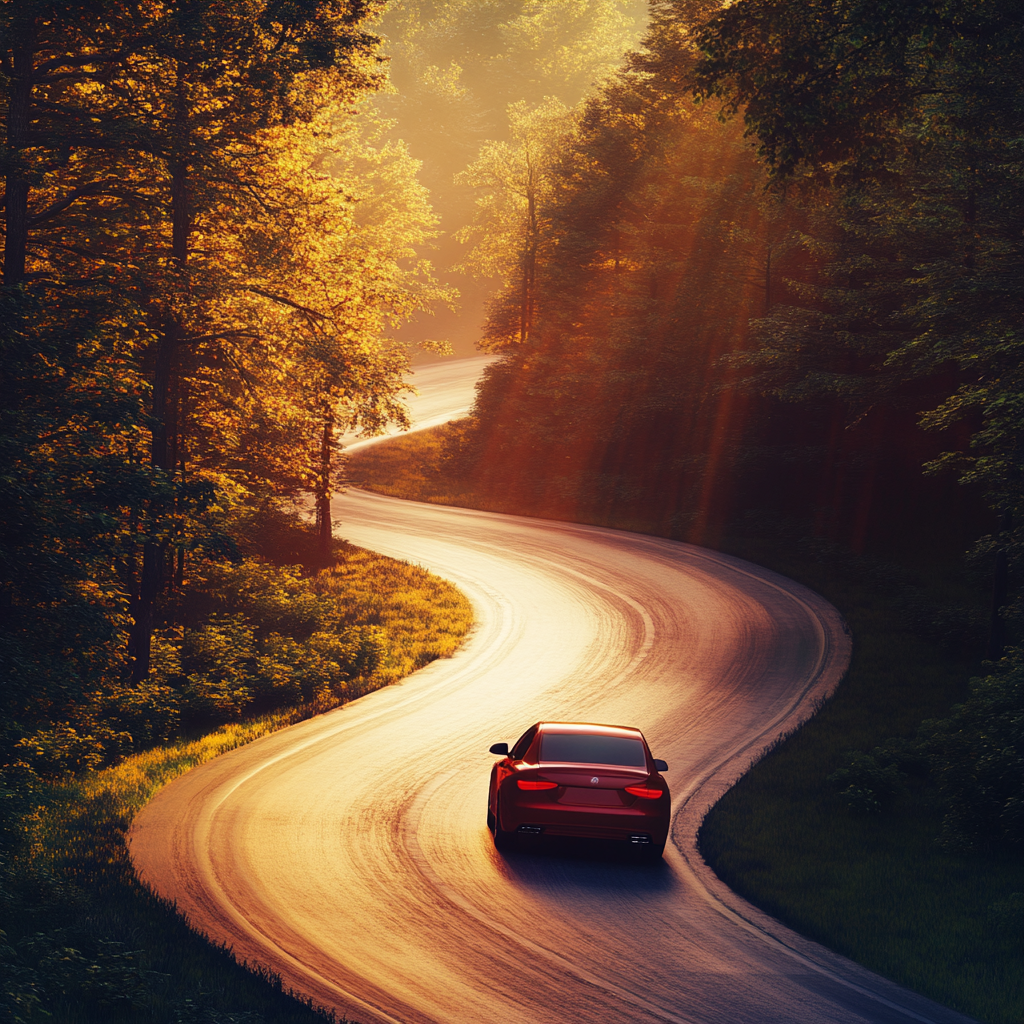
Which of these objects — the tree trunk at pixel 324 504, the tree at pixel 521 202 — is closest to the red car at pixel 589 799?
the tree trunk at pixel 324 504

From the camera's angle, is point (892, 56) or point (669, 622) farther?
point (669, 622)

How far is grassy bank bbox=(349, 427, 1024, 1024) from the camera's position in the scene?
8781 mm

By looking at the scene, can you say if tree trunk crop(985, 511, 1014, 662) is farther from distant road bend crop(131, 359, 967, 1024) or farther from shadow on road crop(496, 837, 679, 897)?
shadow on road crop(496, 837, 679, 897)

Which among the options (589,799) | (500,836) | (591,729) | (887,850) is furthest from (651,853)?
(887,850)

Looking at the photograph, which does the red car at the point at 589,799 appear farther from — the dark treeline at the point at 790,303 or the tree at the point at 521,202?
the tree at the point at 521,202

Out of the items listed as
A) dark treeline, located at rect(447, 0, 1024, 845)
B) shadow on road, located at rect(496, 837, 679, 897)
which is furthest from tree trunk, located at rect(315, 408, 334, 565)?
shadow on road, located at rect(496, 837, 679, 897)

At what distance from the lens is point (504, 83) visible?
89.1 meters

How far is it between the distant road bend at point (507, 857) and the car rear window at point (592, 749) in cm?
126

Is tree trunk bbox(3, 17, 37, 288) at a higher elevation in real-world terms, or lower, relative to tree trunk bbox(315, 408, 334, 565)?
higher

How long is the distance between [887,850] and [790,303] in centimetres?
2849

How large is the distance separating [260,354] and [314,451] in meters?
7.58

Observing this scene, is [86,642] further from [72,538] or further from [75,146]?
[75,146]

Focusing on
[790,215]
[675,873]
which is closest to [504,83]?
[790,215]

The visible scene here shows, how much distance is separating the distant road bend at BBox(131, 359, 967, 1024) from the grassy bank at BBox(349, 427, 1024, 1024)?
1.41 ft
